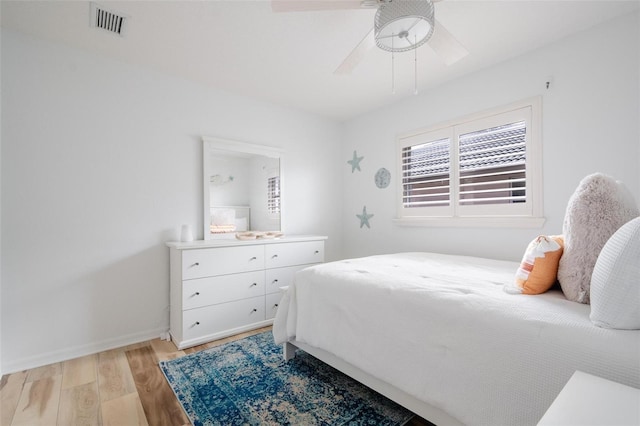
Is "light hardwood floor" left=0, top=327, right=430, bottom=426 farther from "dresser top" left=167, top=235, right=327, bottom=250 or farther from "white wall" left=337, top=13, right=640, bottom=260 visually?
"white wall" left=337, top=13, right=640, bottom=260

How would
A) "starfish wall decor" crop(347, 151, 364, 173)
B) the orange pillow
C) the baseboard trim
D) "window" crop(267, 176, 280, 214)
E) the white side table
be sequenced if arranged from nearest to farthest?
the white side table
the orange pillow
the baseboard trim
"window" crop(267, 176, 280, 214)
"starfish wall decor" crop(347, 151, 364, 173)

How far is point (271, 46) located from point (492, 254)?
8.33ft

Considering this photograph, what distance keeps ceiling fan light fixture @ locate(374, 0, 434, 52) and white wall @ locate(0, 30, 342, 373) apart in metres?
1.91

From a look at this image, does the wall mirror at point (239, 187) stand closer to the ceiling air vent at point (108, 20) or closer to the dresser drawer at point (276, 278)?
the dresser drawer at point (276, 278)

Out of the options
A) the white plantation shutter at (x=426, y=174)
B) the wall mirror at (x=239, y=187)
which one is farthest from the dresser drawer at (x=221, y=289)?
the white plantation shutter at (x=426, y=174)

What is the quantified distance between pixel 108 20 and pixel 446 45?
87.7 inches

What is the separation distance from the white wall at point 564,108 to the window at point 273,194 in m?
1.61

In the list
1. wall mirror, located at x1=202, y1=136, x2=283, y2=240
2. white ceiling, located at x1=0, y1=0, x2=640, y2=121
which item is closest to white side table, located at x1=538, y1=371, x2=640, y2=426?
white ceiling, located at x1=0, y1=0, x2=640, y2=121

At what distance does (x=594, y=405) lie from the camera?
0.60 m

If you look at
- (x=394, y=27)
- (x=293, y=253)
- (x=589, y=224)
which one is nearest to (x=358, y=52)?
(x=394, y=27)

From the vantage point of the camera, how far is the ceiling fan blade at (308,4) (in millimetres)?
1483

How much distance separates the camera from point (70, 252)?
2.21 metres

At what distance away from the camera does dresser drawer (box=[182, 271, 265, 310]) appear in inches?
93.1

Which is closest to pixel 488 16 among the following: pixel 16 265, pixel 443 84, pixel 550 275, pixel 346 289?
pixel 443 84
